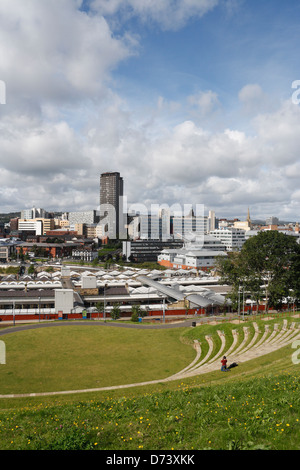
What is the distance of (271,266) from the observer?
39.7 metres

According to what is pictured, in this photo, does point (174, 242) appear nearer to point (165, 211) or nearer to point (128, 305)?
point (165, 211)

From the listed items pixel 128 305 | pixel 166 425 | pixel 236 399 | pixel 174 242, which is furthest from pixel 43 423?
pixel 174 242

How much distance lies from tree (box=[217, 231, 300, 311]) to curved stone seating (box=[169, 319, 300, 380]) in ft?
39.3

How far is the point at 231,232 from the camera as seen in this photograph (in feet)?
470

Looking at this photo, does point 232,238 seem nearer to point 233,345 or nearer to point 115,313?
point 115,313

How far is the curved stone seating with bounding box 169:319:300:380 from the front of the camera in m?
21.3

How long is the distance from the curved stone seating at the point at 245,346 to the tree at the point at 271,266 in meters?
12.0

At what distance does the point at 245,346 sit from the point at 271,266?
17.8m

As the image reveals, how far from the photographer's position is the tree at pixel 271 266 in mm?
39594

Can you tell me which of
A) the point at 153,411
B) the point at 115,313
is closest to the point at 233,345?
the point at 153,411

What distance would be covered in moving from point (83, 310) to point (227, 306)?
74.3 feet

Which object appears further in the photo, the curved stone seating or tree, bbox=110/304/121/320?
tree, bbox=110/304/121/320

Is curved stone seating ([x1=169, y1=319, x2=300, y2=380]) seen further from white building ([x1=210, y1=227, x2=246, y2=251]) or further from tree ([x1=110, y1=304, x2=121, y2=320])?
white building ([x1=210, y1=227, x2=246, y2=251])

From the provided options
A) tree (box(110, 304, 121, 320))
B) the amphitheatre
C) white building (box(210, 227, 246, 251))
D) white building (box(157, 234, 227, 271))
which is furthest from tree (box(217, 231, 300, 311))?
white building (box(210, 227, 246, 251))
